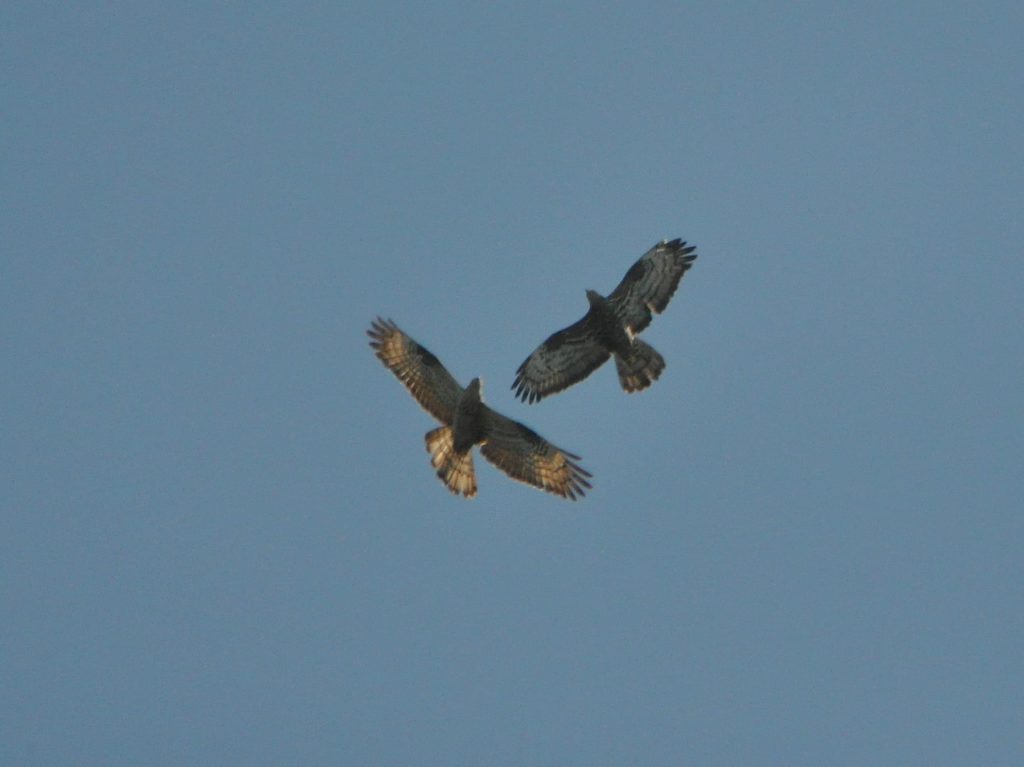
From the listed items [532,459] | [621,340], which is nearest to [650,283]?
[621,340]

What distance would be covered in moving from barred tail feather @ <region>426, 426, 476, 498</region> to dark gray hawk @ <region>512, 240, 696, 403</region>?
1.24 m

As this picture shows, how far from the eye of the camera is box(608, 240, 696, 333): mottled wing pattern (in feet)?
49.9

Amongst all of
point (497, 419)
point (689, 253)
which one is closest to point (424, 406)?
point (497, 419)

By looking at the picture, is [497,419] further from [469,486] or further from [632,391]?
[632,391]

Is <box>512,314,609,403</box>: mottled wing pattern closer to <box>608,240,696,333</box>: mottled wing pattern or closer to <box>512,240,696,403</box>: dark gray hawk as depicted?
<box>512,240,696,403</box>: dark gray hawk

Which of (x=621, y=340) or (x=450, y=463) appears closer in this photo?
(x=450, y=463)

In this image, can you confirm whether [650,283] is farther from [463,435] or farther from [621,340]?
[463,435]

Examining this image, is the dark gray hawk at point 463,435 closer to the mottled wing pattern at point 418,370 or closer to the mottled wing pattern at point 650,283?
the mottled wing pattern at point 418,370

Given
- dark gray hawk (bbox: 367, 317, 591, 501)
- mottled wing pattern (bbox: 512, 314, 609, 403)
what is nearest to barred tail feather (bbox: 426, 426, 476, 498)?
dark gray hawk (bbox: 367, 317, 591, 501)

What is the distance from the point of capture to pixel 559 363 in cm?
1522

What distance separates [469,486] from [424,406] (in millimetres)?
1173

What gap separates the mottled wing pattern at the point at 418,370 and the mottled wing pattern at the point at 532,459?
640mm

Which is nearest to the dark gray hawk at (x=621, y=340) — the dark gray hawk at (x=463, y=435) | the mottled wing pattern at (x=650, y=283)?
the mottled wing pattern at (x=650, y=283)

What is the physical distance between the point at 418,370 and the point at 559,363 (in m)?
1.89
